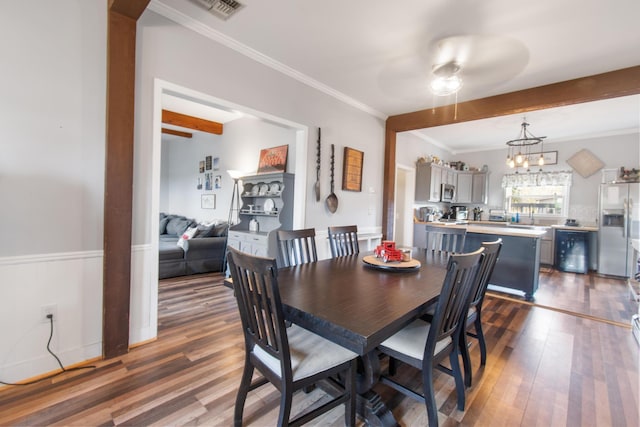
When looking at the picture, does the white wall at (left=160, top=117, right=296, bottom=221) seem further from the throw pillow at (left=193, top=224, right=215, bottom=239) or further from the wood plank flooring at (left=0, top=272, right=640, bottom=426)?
the wood plank flooring at (left=0, top=272, right=640, bottom=426)

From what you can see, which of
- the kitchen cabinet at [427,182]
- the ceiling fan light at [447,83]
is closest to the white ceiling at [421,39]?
the ceiling fan light at [447,83]

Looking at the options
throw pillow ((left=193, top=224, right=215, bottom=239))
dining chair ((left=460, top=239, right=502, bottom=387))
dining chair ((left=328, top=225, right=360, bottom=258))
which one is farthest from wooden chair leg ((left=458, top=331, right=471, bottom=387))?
throw pillow ((left=193, top=224, right=215, bottom=239))

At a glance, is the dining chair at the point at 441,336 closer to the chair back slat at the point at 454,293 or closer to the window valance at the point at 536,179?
the chair back slat at the point at 454,293

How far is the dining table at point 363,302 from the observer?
1.11 metres

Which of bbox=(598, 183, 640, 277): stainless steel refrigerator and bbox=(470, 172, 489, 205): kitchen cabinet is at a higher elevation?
bbox=(470, 172, 489, 205): kitchen cabinet

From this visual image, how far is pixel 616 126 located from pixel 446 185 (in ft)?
9.47

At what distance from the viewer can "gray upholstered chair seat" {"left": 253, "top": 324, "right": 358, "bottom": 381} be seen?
1.25m

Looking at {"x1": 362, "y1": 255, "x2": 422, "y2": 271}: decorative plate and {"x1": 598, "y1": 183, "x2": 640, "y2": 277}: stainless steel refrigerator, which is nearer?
{"x1": 362, "y1": 255, "x2": 422, "y2": 271}: decorative plate

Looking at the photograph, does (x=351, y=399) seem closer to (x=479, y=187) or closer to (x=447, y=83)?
(x=447, y=83)

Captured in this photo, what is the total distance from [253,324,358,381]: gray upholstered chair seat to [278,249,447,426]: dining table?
176 mm

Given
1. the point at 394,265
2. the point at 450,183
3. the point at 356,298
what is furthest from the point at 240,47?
the point at 450,183

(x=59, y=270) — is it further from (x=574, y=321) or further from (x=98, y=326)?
(x=574, y=321)

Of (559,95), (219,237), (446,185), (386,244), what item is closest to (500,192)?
(446,185)

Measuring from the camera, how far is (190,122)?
17.5ft
